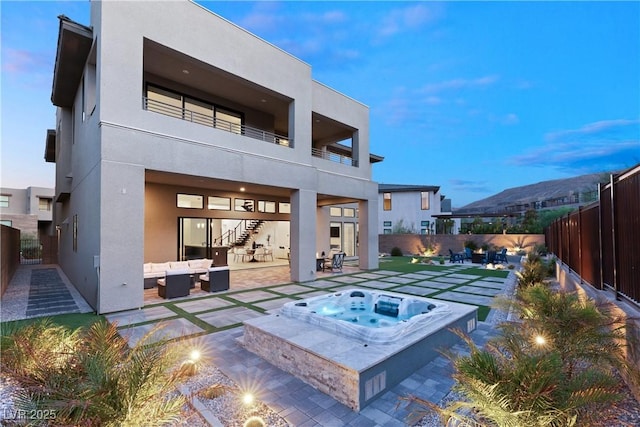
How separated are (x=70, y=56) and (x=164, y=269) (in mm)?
7572

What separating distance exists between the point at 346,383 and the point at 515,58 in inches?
1865

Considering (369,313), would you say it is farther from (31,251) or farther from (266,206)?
(31,251)

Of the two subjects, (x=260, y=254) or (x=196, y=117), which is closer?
(x=196, y=117)

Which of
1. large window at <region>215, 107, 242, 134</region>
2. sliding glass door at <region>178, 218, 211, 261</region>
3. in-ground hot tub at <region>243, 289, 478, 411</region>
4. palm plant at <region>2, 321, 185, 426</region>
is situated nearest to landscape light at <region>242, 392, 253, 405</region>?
in-ground hot tub at <region>243, 289, 478, 411</region>

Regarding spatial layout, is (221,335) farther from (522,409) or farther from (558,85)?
(558,85)

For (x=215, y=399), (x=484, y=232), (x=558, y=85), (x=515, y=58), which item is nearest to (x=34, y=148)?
(x=215, y=399)

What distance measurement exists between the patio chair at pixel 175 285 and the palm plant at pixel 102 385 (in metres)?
5.95

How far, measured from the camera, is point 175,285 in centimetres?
903

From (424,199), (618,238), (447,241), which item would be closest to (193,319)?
(618,238)

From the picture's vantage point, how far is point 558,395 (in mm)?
2355

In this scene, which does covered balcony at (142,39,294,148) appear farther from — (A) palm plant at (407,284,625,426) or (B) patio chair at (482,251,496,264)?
(B) patio chair at (482,251,496,264)

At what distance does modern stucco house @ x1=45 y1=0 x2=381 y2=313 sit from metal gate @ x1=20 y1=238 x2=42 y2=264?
32.9 feet

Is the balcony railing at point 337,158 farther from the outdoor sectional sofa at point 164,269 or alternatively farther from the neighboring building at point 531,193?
the neighboring building at point 531,193

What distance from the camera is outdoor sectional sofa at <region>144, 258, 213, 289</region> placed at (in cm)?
1010
